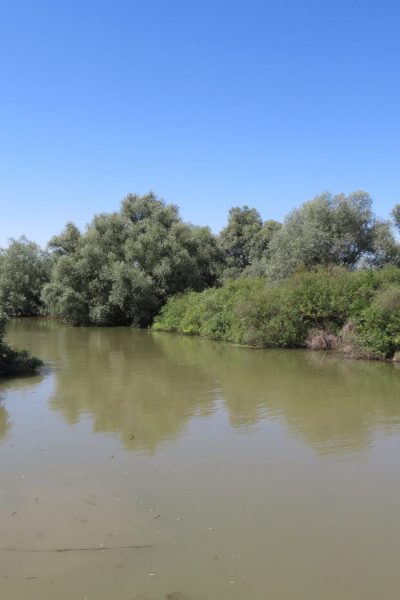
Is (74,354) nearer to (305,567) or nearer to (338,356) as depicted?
(338,356)

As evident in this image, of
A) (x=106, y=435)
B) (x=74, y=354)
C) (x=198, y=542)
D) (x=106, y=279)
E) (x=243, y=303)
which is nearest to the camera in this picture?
(x=198, y=542)

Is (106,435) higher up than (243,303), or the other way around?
(243,303)

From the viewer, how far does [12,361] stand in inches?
727

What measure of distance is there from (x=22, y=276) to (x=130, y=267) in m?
18.1

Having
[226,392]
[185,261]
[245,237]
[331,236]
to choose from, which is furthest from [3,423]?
[245,237]

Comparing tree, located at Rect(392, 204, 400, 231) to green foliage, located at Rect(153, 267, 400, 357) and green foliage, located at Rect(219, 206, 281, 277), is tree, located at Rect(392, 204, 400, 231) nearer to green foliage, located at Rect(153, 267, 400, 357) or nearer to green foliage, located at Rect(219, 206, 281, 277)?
green foliage, located at Rect(153, 267, 400, 357)

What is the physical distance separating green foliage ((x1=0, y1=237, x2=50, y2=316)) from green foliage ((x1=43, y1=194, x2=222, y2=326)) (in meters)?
10.5

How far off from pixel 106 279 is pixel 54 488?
32189 mm

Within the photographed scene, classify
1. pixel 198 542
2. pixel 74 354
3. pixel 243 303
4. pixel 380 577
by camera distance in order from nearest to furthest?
pixel 380 577 → pixel 198 542 → pixel 74 354 → pixel 243 303

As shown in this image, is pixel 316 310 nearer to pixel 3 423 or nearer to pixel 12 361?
pixel 12 361

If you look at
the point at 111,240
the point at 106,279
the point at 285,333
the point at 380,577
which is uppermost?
the point at 111,240

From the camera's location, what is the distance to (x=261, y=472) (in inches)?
347

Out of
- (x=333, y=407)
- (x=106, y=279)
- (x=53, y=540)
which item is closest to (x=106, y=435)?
(x=53, y=540)

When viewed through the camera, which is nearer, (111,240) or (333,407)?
(333,407)
